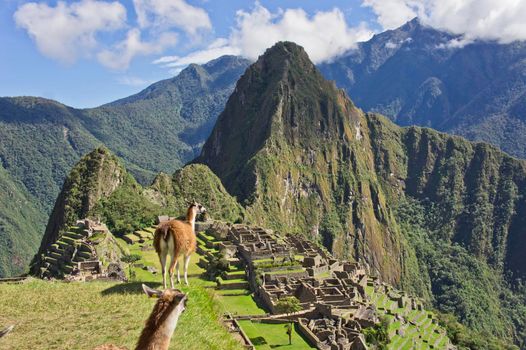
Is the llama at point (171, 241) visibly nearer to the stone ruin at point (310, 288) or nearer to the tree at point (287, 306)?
the stone ruin at point (310, 288)

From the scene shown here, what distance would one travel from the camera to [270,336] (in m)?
30.1

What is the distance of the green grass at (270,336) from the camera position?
2795 cm

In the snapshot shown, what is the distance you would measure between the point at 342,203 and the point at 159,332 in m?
153

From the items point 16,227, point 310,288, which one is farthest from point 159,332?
point 16,227

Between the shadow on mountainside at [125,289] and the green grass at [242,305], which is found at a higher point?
the shadow on mountainside at [125,289]

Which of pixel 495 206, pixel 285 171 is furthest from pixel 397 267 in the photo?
pixel 495 206

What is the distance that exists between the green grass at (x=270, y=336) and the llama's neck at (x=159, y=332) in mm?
21755

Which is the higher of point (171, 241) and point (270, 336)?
point (171, 241)

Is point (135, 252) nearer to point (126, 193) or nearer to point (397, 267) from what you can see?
point (126, 193)

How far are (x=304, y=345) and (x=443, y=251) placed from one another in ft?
501

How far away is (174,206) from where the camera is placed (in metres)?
86.0

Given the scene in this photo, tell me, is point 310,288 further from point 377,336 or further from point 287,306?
point 377,336

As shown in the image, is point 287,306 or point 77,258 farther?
point 77,258

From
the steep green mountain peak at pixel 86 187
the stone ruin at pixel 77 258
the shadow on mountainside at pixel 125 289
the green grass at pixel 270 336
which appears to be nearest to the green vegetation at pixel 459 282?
the steep green mountain peak at pixel 86 187
